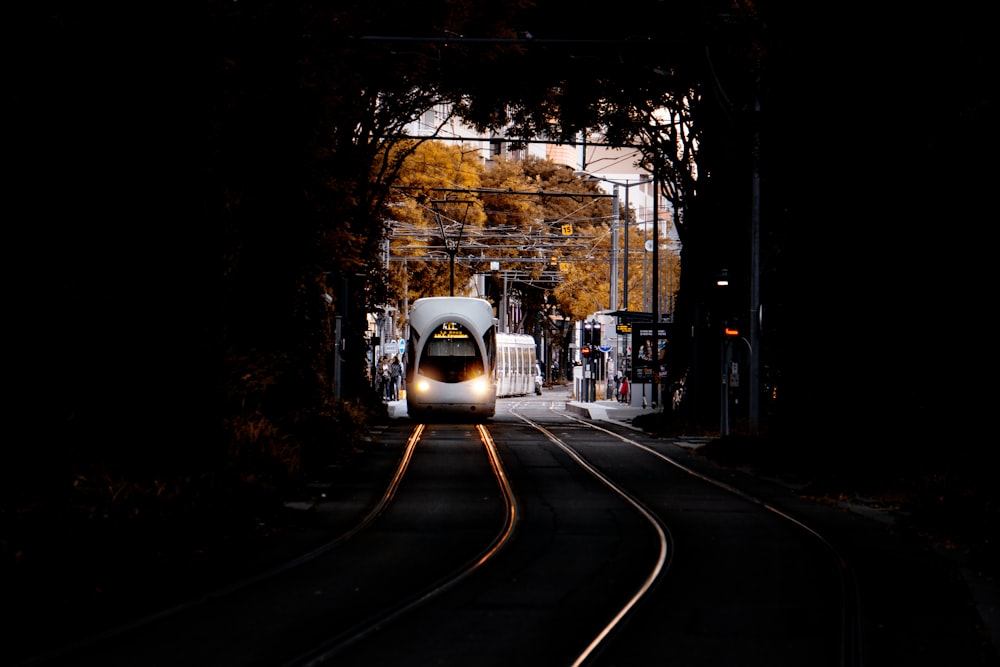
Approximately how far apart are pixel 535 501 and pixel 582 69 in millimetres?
17441

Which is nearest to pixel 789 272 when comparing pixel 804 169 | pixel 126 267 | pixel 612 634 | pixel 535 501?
pixel 804 169

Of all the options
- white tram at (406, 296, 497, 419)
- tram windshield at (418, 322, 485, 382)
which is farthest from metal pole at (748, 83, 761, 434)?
tram windshield at (418, 322, 485, 382)

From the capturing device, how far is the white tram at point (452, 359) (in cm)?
4766

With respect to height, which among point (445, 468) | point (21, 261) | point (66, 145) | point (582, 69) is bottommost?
point (445, 468)

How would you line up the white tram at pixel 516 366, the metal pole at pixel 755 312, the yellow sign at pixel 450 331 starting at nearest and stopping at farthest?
the metal pole at pixel 755 312
the yellow sign at pixel 450 331
the white tram at pixel 516 366

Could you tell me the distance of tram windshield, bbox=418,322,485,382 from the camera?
47.8m

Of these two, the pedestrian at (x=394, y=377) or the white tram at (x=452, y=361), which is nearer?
the white tram at (x=452, y=361)

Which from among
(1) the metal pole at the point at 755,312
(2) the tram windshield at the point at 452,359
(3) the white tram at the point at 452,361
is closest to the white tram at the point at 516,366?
(3) the white tram at the point at 452,361

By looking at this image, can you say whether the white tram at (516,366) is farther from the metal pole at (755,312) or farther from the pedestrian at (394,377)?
the metal pole at (755,312)

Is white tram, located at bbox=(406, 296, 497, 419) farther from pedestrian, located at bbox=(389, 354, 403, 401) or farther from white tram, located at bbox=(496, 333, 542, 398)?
white tram, located at bbox=(496, 333, 542, 398)

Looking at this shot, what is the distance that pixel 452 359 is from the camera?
47844 mm

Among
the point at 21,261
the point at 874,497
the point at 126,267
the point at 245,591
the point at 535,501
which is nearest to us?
the point at 245,591

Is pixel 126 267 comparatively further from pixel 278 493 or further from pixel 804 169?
pixel 804 169

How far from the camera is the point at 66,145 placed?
15742 mm
